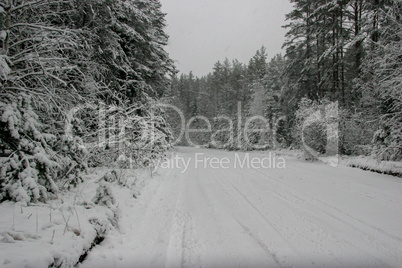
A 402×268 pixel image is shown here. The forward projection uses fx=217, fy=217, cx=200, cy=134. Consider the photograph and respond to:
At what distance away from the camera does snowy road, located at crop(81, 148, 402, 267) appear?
3332mm

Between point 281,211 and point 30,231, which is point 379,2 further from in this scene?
point 30,231

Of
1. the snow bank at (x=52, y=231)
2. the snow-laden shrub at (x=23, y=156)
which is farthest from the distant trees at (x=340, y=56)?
the snow-laden shrub at (x=23, y=156)

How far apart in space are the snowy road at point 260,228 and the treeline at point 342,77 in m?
4.68

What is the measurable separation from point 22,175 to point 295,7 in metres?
25.6

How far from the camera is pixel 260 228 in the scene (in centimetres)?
436

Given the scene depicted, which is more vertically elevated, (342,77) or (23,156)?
(342,77)

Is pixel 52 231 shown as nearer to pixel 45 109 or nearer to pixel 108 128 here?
pixel 45 109

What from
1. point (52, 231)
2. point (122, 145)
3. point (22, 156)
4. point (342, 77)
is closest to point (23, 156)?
point (22, 156)

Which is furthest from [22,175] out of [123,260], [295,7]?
[295,7]

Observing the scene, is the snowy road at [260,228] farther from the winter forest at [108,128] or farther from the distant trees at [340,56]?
the distant trees at [340,56]

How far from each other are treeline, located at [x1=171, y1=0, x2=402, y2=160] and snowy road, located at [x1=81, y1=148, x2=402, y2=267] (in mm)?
4679

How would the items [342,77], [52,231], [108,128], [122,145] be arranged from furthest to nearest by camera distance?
[342,77], [122,145], [108,128], [52,231]

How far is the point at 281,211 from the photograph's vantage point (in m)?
5.27

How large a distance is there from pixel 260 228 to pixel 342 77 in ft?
59.0
